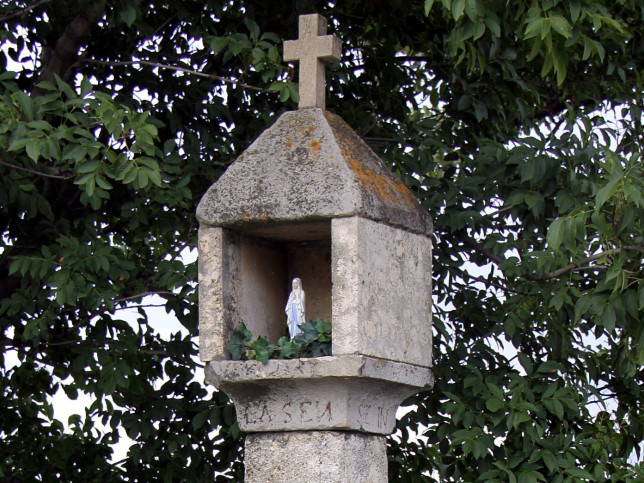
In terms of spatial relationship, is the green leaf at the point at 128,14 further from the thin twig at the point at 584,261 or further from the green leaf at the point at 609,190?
the green leaf at the point at 609,190

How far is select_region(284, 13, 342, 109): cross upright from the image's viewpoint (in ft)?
18.9

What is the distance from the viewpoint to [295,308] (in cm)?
565

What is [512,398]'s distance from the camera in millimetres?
6457

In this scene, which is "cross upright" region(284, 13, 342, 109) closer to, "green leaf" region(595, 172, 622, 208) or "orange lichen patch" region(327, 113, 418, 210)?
"orange lichen patch" region(327, 113, 418, 210)

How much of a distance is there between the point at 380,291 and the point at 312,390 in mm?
505

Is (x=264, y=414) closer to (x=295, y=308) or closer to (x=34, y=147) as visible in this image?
(x=295, y=308)

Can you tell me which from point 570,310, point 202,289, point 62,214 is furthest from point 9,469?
point 570,310

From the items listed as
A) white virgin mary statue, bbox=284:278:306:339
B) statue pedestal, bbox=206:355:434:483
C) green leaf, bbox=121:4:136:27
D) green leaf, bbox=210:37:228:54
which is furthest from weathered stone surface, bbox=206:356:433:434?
green leaf, bbox=121:4:136:27

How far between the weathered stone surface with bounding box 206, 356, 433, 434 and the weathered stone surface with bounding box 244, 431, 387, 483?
4cm

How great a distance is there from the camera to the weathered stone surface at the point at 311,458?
5.21 m

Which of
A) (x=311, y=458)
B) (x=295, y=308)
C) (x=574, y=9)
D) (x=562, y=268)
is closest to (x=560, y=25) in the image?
(x=574, y=9)

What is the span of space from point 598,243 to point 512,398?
898mm

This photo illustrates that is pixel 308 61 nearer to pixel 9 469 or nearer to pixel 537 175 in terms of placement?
pixel 537 175

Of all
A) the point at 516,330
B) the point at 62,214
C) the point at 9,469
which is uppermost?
the point at 62,214
